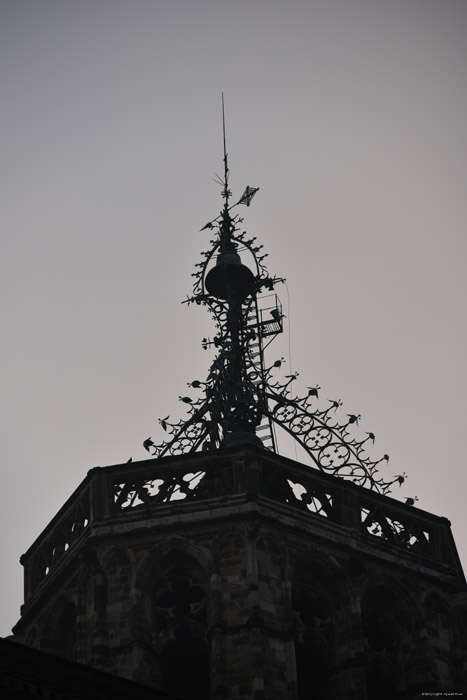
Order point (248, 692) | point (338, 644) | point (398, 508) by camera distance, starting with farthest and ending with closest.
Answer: point (398, 508)
point (338, 644)
point (248, 692)

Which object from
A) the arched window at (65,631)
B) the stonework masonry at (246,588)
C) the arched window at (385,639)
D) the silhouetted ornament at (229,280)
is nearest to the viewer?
the stonework masonry at (246,588)

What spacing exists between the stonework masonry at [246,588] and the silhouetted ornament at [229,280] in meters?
8.24

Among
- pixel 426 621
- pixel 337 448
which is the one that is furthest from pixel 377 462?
pixel 426 621

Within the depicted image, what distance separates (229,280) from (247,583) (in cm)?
1214

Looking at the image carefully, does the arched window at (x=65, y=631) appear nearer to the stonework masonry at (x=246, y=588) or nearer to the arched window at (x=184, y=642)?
the stonework masonry at (x=246, y=588)

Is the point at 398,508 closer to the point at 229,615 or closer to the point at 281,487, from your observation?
the point at 281,487

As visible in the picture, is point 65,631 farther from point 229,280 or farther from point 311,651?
point 229,280

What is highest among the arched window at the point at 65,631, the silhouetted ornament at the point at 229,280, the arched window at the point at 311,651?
the silhouetted ornament at the point at 229,280

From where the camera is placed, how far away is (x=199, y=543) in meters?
47.0

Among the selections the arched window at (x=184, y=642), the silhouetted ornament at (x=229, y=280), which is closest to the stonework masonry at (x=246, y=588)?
the arched window at (x=184, y=642)

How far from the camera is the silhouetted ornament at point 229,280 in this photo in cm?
5631

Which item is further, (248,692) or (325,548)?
(325,548)

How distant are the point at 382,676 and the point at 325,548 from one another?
9.69ft

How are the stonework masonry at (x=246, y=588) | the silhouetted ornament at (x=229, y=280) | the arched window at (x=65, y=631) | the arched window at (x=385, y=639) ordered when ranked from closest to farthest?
the stonework masonry at (x=246, y=588)
the arched window at (x=385, y=639)
the arched window at (x=65, y=631)
the silhouetted ornament at (x=229, y=280)
